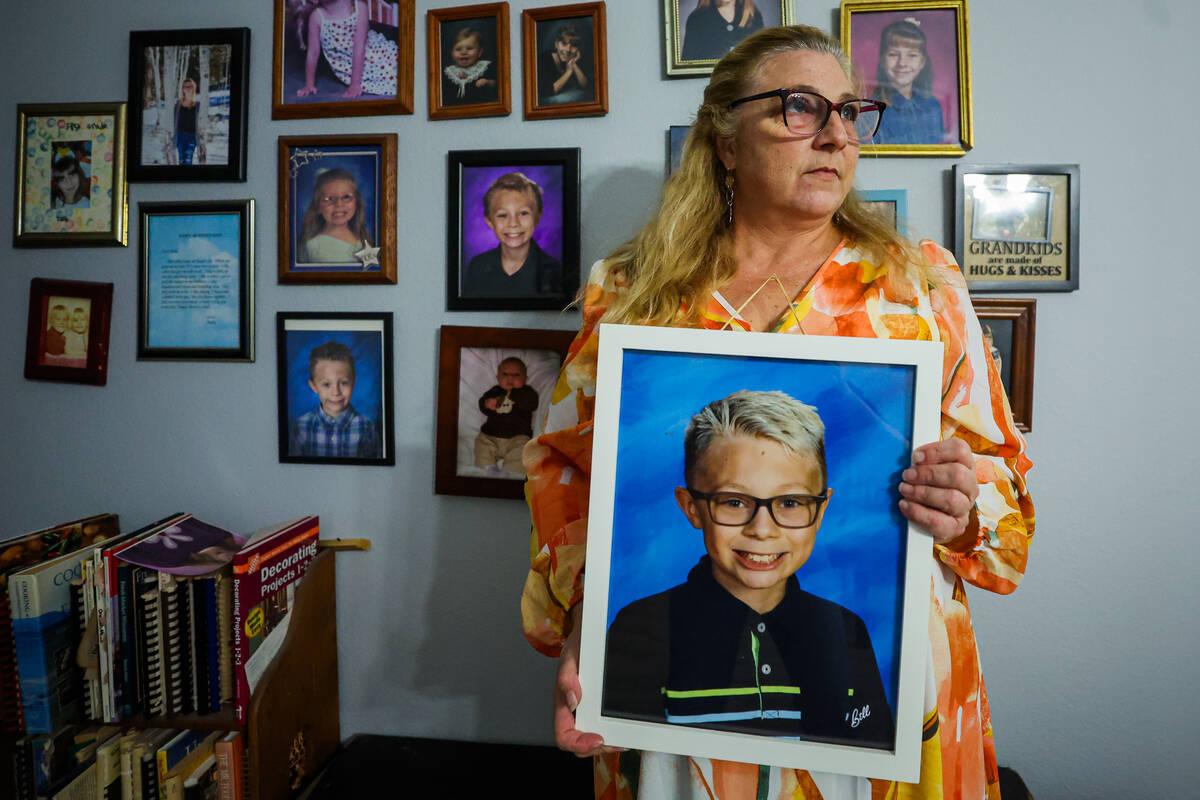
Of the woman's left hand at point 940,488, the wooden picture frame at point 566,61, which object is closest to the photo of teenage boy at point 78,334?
the wooden picture frame at point 566,61

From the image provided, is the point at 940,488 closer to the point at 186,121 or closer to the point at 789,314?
the point at 789,314

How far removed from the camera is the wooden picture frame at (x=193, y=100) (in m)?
1.28

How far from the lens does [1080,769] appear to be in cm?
A: 119

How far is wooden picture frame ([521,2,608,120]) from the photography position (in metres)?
1.18

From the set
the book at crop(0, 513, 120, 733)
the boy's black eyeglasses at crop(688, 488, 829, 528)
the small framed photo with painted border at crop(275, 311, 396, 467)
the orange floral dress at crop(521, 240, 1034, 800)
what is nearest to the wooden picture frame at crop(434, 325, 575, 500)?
the small framed photo with painted border at crop(275, 311, 396, 467)

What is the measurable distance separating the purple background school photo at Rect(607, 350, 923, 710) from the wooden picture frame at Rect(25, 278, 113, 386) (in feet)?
4.33

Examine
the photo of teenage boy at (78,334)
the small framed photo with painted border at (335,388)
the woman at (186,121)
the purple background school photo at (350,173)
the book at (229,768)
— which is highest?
the woman at (186,121)

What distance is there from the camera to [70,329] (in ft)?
4.44

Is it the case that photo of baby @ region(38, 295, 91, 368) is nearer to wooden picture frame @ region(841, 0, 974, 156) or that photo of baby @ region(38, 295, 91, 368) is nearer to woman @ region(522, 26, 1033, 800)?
woman @ region(522, 26, 1033, 800)

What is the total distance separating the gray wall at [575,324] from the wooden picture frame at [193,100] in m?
0.03

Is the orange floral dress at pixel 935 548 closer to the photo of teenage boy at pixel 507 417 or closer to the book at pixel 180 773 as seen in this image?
the photo of teenage boy at pixel 507 417

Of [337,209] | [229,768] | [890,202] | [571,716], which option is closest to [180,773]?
[229,768]

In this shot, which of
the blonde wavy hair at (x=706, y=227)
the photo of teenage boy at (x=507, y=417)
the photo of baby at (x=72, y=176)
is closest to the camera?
the blonde wavy hair at (x=706, y=227)

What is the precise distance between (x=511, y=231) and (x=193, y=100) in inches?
29.4
